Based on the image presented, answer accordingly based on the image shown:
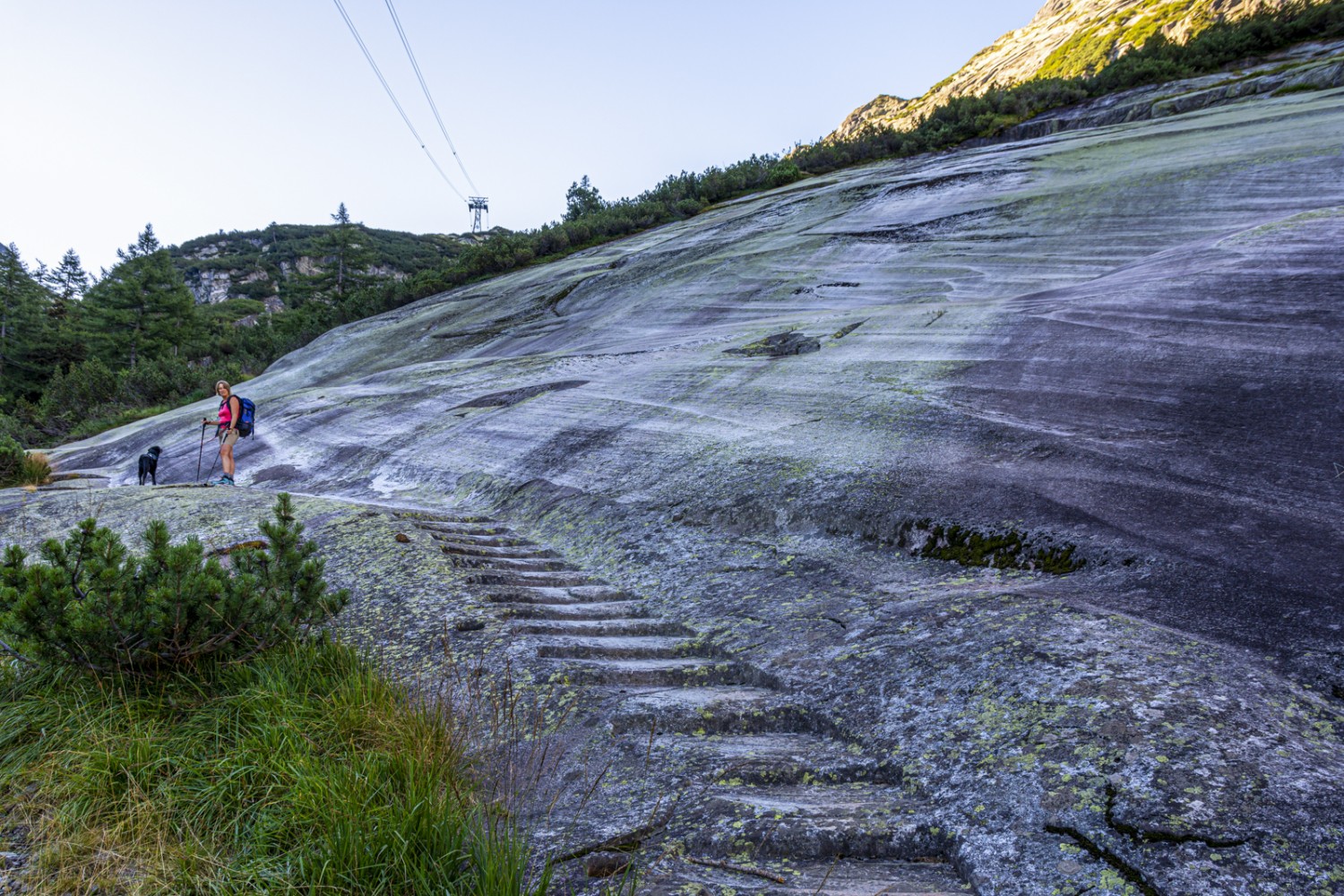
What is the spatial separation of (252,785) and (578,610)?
10.7ft

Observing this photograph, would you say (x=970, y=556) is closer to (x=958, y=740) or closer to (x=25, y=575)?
(x=958, y=740)

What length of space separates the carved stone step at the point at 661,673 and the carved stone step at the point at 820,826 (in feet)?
4.78

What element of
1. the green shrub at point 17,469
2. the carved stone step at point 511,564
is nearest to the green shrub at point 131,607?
the carved stone step at point 511,564

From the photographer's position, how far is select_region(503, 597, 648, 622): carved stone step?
6520 mm

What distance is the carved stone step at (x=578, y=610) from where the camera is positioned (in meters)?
6.52

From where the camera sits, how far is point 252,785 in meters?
3.71

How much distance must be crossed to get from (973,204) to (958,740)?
1662cm

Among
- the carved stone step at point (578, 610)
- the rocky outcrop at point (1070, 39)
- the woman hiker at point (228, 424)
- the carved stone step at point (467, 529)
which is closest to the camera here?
the carved stone step at point (578, 610)

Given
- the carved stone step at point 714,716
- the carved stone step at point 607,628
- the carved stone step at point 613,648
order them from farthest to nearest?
1. the carved stone step at point 607,628
2. the carved stone step at point 613,648
3. the carved stone step at point 714,716

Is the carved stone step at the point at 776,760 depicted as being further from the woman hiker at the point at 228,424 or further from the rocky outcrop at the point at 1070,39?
the rocky outcrop at the point at 1070,39

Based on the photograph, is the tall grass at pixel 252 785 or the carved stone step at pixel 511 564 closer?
the tall grass at pixel 252 785

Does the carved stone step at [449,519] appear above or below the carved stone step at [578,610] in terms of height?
above

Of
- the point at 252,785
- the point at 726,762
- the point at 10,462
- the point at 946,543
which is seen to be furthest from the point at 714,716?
the point at 10,462

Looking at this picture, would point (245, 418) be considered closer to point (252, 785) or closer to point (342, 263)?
point (252, 785)
